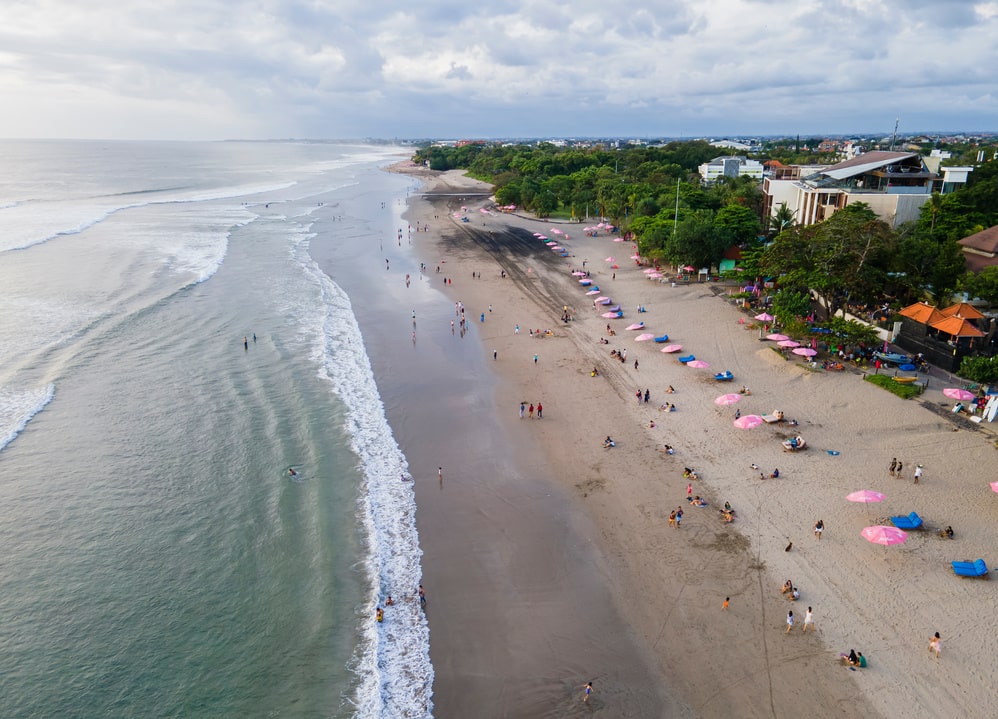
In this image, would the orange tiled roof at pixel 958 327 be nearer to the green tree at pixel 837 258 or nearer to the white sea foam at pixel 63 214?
the green tree at pixel 837 258

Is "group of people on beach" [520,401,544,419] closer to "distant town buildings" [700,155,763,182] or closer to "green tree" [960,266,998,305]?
"green tree" [960,266,998,305]

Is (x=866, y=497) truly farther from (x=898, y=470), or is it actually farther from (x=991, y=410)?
(x=991, y=410)

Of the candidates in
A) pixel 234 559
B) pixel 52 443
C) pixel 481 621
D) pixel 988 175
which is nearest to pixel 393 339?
pixel 52 443

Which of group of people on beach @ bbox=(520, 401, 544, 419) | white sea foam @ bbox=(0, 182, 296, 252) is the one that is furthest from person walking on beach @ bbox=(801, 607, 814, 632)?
white sea foam @ bbox=(0, 182, 296, 252)

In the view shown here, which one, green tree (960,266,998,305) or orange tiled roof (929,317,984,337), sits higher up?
green tree (960,266,998,305)

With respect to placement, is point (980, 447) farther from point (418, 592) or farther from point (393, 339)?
point (393, 339)

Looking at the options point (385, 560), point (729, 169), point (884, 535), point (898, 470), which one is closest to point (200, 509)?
point (385, 560)
